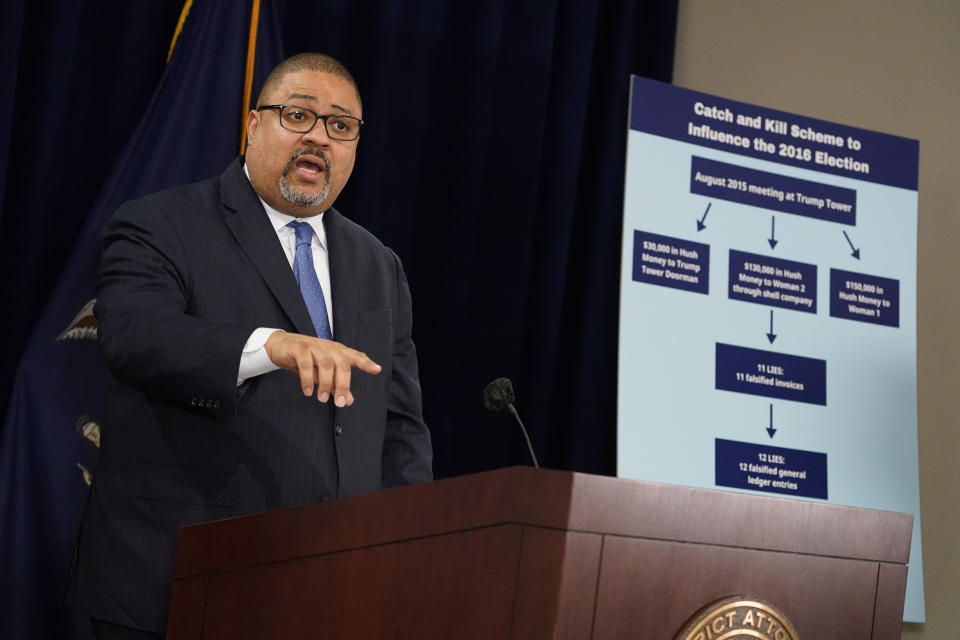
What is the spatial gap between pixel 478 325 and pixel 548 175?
1.95 feet

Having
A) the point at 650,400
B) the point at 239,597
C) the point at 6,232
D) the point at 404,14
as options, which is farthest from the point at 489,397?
the point at 404,14

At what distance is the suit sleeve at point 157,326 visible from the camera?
1860mm

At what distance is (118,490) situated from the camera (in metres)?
2.15

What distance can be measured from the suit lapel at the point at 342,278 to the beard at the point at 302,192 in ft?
0.27

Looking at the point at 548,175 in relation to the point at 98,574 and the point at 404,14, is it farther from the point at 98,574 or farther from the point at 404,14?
the point at 98,574

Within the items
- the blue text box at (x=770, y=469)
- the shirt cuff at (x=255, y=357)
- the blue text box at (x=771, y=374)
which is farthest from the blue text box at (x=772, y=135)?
the shirt cuff at (x=255, y=357)

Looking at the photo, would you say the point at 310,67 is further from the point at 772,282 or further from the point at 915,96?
the point at 915,96

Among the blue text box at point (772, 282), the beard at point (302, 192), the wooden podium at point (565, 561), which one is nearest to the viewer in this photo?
the wooden podium at point (565, 561)

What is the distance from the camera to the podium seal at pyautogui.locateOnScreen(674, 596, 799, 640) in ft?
4.70

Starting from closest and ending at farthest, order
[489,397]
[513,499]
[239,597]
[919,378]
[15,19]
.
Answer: [513,499]
[239,597]
[489,397]
[15,19]
[919,378]

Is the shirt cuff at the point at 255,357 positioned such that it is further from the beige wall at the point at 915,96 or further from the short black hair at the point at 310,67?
the beige wall at the point at 915,96

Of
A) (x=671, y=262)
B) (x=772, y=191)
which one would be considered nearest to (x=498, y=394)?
(x=671, y=262)

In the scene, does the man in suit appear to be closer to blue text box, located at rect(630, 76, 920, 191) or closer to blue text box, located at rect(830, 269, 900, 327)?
blue text box, located at rect(630, 76, 920, 191)

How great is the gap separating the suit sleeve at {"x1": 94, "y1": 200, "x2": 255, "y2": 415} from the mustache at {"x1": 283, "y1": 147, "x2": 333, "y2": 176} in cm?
28
